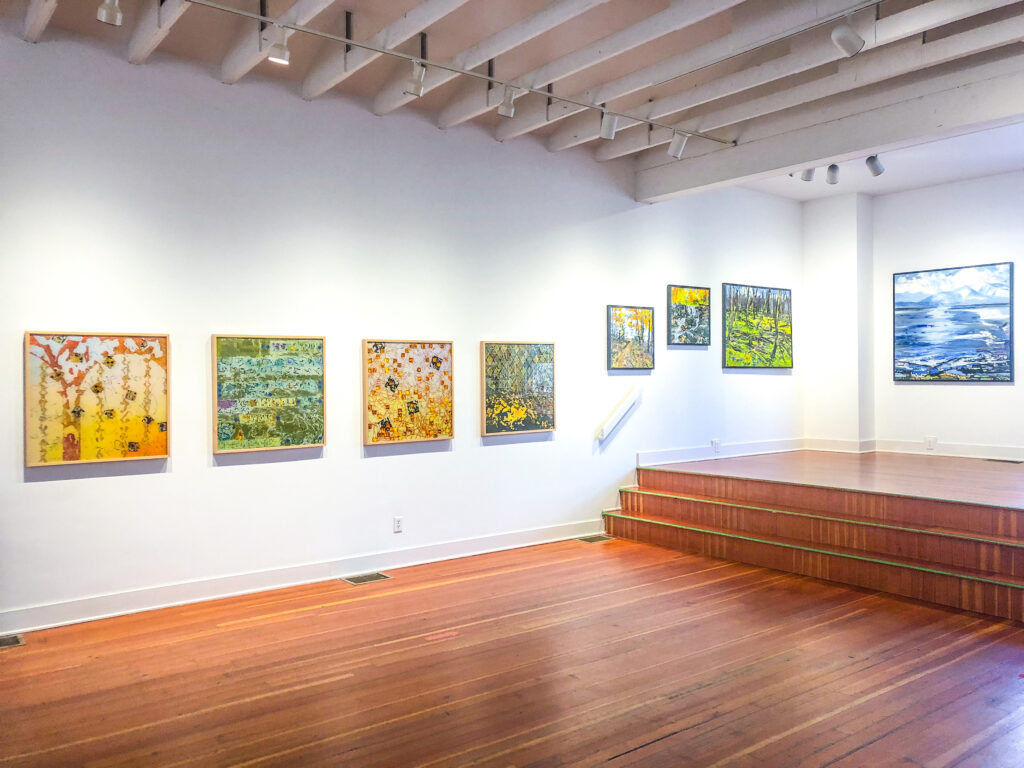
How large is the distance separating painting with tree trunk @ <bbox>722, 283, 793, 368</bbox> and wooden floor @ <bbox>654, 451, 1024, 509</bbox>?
3.64 ft

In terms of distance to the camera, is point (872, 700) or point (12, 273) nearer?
point (872, 700)

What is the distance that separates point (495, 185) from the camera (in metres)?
6.80

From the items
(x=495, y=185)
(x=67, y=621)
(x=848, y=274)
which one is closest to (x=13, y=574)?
(x=67, y=621)

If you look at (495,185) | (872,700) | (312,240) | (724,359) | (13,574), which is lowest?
(872,700)

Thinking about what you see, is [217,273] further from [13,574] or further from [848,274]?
[848,274]

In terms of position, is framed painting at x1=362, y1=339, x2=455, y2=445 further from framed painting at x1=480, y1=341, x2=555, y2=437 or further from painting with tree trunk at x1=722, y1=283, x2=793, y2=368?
painting with tree trunk at x1=722, y1=283, x2=793, y2=368

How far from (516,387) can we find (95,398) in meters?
3.34

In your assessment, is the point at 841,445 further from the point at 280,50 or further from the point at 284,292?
the point at 280,50

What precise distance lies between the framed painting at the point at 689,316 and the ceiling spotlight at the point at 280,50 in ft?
15.7

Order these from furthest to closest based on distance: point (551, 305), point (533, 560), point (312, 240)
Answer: point (551, 305) < point (533, 560) < point (312, 240)

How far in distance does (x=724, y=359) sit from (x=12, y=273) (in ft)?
22.0

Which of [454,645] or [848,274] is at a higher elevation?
[848,274]

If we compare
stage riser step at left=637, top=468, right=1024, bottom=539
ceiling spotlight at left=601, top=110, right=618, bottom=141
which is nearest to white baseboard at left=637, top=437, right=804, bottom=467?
stage riser step at left=637, top=468, right=1024, bottom=539

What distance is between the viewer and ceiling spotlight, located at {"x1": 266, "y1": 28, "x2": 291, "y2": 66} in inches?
177
